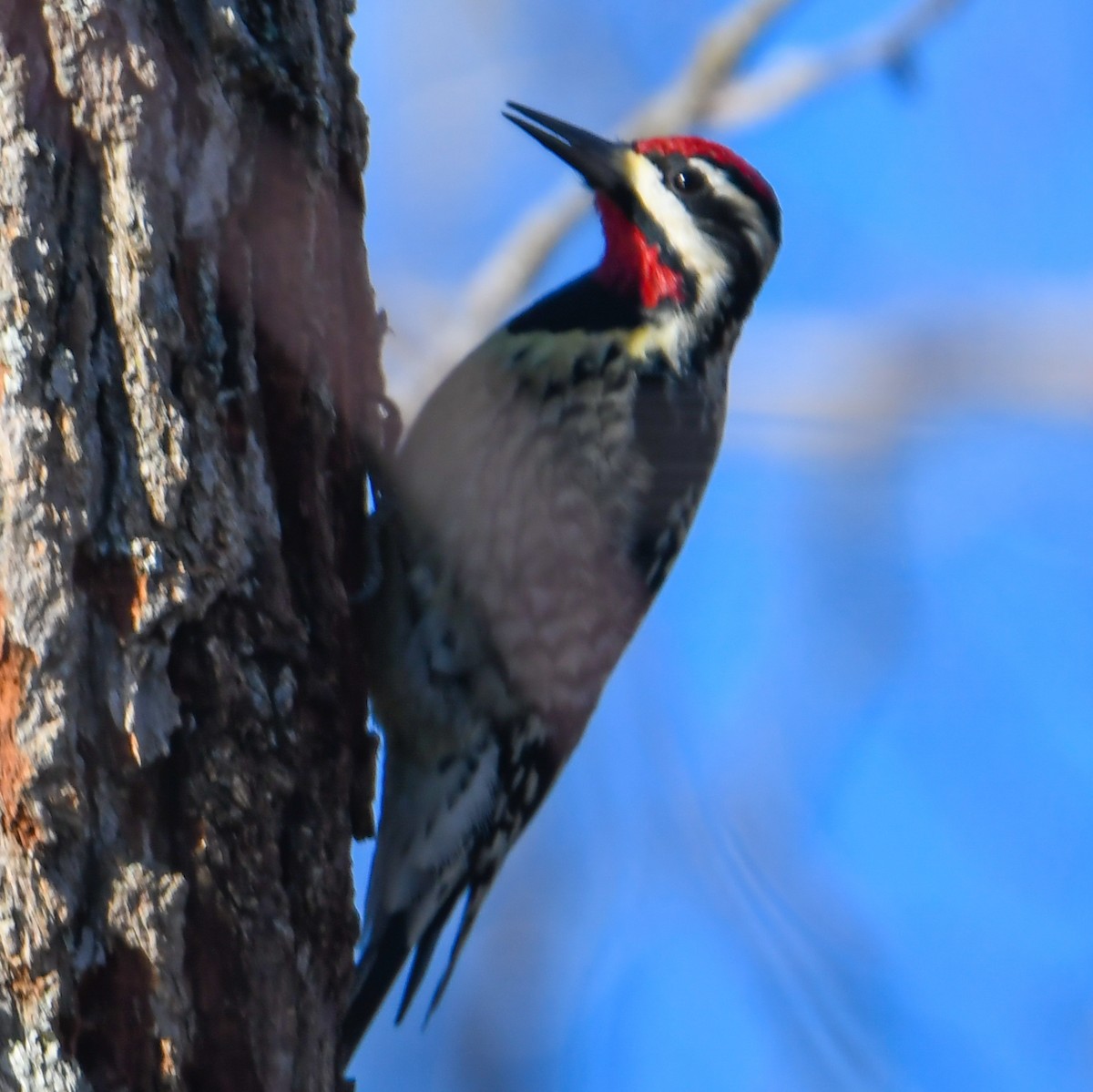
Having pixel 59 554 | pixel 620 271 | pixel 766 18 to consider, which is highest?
pixel 766 18

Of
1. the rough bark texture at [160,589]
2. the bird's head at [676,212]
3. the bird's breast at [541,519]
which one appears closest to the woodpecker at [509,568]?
the bird's breast at [541,519]

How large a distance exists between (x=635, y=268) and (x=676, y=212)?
0.64 ft

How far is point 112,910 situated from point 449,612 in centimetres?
121

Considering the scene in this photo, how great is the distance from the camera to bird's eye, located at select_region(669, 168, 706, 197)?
12.2 feet

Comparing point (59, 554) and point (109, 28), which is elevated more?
point (109, 28)

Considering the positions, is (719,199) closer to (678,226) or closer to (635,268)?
(678,226)

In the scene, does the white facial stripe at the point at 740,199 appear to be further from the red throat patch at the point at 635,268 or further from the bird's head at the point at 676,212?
the red throat patch at the point at 635,268

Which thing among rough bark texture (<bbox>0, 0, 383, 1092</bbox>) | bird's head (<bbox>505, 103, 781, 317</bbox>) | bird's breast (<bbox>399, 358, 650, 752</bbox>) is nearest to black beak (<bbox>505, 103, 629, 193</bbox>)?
bird's head (<bbox>505, 103, 781, 317</bbox>)

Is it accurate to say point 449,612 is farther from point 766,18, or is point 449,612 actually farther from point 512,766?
point 766,18

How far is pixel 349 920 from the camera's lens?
2.23 m

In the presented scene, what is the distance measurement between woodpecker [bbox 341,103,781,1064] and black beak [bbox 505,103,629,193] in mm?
183

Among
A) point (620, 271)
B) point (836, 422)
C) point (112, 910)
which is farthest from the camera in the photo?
point (620, 271)

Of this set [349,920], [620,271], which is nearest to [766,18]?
[620,271]

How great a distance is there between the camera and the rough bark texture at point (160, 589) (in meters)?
1.90
